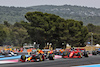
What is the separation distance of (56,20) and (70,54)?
57920 mm

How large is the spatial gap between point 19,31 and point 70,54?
97037mm

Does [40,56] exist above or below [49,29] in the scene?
below

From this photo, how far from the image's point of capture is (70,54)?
30.6 meters

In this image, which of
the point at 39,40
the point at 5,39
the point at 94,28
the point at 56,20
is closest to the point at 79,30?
the point at 56,20

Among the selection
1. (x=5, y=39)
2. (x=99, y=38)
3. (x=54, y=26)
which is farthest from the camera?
(x=99, y=38)

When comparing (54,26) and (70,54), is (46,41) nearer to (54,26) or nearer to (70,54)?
(54,26)

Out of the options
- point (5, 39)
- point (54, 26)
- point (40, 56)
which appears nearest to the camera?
point (40, 56)

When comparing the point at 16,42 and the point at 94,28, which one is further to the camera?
the point at 94,28

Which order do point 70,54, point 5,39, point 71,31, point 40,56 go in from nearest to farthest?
point 40,56 < point 70,54 < point 71,31 < point 5,39

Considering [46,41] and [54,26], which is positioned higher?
[54,26]

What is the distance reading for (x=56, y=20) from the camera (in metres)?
87.9

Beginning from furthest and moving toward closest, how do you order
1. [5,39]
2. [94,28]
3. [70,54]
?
1. [94,28]
2. [5,39]
3. [70,54]

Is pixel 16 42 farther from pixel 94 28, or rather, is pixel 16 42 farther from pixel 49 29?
pixel 94 28

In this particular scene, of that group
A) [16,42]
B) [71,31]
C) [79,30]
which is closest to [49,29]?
[71,31]
